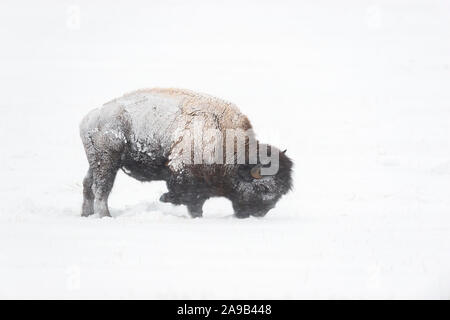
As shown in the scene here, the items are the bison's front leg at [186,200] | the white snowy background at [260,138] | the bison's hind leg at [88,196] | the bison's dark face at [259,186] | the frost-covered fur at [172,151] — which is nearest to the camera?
the white snowy background at [260,138]

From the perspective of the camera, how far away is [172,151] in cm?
1102

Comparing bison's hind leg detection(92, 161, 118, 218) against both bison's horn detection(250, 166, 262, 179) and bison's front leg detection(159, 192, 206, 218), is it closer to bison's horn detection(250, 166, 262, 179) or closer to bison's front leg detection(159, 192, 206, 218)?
bison's front leg detection(159, 192, 206, 218)

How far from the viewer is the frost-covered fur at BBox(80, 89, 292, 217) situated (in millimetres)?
11023

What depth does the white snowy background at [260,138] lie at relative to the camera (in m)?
6.98

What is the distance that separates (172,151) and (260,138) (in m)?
10.5

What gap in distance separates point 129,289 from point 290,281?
1.56 metres

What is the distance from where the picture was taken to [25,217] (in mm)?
10797

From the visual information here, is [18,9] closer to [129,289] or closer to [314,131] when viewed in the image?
[314,131]

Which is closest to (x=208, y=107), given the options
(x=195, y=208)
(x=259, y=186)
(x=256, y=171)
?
(x=256, y=171)

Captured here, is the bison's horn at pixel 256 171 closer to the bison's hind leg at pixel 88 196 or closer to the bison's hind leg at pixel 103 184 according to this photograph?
the bison's hind leg at pixel 103 184

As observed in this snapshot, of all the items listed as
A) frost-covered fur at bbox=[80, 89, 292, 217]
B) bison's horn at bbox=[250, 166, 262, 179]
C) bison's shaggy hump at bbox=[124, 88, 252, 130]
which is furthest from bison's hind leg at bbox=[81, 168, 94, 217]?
bison's horn at bbox=[250, 166, 262, 179]

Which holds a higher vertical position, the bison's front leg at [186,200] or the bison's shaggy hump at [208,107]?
the bison's shaggy hump at [208,107]

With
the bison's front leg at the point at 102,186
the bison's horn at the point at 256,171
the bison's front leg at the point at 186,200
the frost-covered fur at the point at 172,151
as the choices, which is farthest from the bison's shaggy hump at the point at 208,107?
the bison's front leg at the point at 102,186

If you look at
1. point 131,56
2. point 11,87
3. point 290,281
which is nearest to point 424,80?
point 131,56
